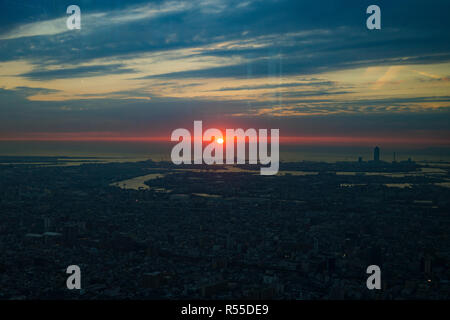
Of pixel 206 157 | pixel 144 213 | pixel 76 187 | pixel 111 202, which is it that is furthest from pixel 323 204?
pixel 206 157

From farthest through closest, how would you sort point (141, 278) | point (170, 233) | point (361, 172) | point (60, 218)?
point (361, 172), point (60, 218), point (170, 233), point (141, 278)

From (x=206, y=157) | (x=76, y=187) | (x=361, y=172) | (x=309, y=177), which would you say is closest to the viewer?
(x=76, y=187)

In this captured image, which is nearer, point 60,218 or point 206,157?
point 60,218

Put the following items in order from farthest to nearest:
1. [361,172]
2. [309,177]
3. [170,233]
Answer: [361,172] → [309,177] → [170,233]

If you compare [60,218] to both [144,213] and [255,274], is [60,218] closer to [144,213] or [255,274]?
[144,213]

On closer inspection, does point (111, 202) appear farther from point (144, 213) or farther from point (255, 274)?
point (255, 274)
